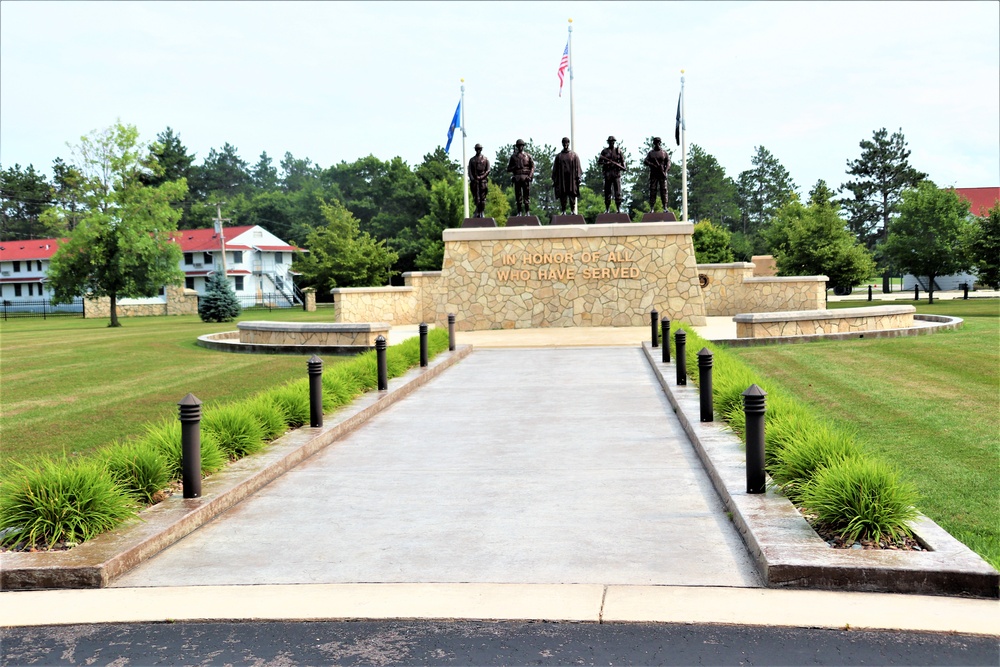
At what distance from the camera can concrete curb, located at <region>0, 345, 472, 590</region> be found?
580 centimetres

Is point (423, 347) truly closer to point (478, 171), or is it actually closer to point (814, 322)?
point (814, 322)

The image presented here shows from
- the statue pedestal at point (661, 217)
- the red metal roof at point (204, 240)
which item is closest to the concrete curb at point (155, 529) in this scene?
the statue pedestal at point (661, 217)

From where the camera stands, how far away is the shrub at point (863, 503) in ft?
19.3

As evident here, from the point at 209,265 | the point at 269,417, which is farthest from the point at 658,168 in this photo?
the point at 209,265

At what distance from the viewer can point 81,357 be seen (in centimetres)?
2264

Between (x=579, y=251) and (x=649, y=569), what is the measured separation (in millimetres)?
22895

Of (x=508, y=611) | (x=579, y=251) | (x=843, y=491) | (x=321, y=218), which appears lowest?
(x=508, y=611)

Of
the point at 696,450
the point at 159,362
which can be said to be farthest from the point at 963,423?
the point at 159,362

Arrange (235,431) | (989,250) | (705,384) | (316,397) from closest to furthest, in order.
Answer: (235,431) → (705,384) → (316,397) → (989,250)

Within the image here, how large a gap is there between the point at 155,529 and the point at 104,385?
10.8m

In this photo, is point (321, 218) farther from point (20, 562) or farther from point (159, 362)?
point (20, 562)

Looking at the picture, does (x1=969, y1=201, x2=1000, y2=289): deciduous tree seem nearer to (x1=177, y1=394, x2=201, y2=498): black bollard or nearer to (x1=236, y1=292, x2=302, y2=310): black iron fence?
(x1=177, y1=394, x2=201, y2=498): black bollard

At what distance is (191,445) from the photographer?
739 centimetres

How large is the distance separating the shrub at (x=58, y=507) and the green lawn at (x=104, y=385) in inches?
117
